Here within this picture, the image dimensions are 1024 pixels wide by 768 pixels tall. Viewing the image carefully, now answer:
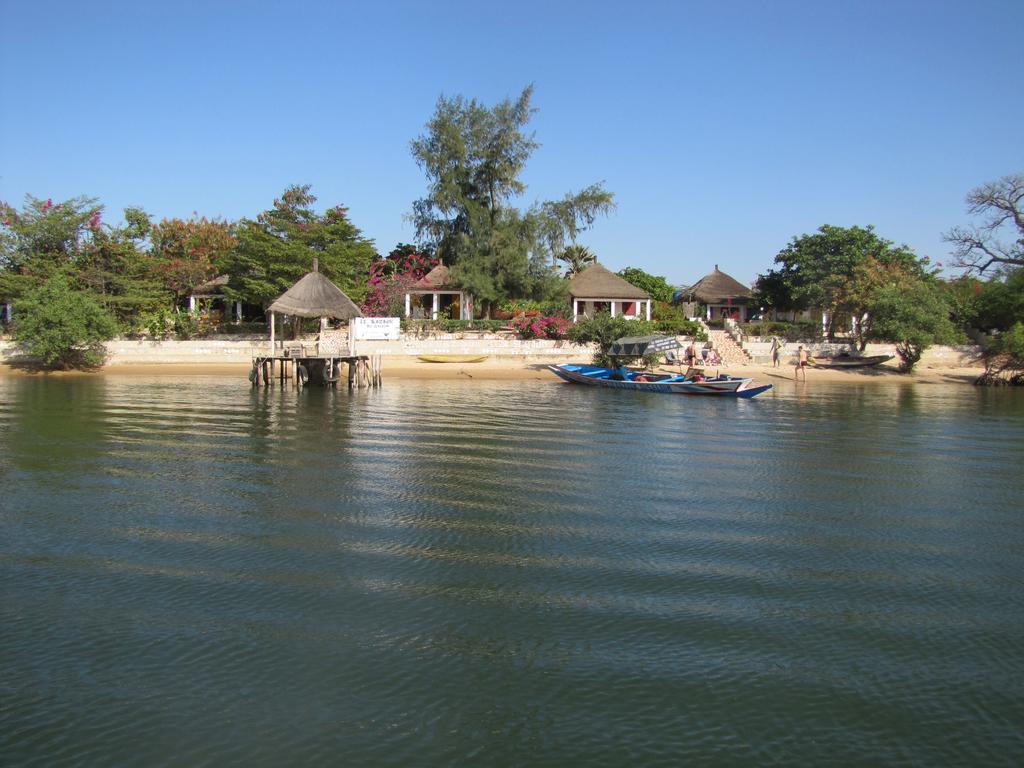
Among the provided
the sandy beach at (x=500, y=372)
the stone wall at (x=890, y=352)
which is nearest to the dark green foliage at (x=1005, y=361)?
the sandy beach at (x=500, y=372)

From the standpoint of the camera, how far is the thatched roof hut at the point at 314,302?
3125 centimetres

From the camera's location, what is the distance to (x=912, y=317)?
39.2 m

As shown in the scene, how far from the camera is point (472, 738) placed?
19.0 ft

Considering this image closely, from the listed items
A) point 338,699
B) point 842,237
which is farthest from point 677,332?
point 338,699

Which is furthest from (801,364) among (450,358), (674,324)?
(450,358)

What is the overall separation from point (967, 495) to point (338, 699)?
11.4 m

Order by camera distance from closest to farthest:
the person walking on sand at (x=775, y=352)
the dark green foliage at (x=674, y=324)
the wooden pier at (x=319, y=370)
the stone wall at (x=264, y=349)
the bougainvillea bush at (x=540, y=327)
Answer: the wooden pier at (x=319, y=370)
the stone wall at (x=264, y=349)
the person walking on sand at (x=775, y=352)
the bougainvillea bush at (x=540, y=327)
the dark green foliage at (x=674, y=324)

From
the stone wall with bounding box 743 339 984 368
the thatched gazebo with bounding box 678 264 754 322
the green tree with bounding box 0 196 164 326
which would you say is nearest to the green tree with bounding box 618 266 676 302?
the thatched gazebo with bounding box 678 264 754 322

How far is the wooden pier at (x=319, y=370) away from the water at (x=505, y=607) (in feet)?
50.5

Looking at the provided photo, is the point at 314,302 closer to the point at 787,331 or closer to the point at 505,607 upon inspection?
the point at 505,607

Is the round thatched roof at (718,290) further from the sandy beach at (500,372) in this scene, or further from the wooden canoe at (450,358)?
the wooden canoe at (450,358)

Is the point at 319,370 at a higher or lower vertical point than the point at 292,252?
lower

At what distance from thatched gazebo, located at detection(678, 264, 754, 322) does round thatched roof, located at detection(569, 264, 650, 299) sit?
8507 millimetres

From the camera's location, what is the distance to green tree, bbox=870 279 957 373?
3913 cm
